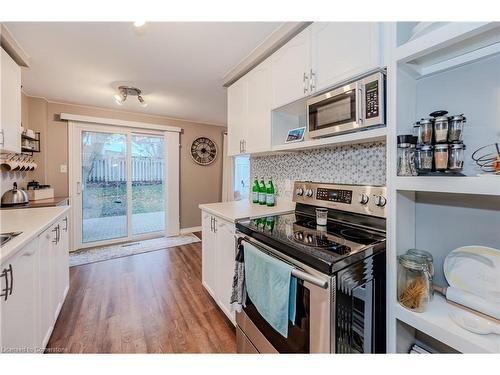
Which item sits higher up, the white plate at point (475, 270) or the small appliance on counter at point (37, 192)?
the small appliance on counter at point (37, 192)

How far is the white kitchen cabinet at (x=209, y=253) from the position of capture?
6.49ft

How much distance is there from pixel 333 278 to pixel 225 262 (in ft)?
3.51

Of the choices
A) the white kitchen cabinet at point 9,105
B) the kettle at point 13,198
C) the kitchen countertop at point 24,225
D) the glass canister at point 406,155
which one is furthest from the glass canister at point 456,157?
the kettle at point 13,198

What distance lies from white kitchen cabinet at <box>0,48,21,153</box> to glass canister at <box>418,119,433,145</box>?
271 centimetres

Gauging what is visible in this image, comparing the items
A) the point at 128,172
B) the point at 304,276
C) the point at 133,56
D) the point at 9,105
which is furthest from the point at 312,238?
the point at 128,172

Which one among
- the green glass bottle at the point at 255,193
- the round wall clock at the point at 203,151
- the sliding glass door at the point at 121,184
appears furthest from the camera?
the round wall clock at the point at 203,151

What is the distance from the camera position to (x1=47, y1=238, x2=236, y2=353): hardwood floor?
5.26ft

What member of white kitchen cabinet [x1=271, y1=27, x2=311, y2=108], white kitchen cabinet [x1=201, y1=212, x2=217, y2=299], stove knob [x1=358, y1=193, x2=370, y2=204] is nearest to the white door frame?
white kitchen cabinet [x1=201, y1=212, x2=217, y2=299]

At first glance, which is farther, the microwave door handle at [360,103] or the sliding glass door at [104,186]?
the sliding glass door at [104,186]

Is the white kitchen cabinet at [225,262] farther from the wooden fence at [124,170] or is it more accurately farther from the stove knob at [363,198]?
the wooden fence at [124,170]

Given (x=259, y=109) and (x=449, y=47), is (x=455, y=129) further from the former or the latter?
(x=259, y=109)

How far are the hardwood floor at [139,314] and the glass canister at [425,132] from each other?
171 cm

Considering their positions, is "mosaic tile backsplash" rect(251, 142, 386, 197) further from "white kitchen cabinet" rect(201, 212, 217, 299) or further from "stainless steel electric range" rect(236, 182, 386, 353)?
"white kitchen cabinet" rect(201, 212, 217, 299)

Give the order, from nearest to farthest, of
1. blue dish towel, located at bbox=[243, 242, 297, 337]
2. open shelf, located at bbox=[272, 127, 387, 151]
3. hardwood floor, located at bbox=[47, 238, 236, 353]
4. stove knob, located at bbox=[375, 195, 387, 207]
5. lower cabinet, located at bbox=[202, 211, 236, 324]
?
blue dish towel, located at bbox=[243, 242, 297, 337] → open shelf, located at bbox=[272, 127, 387, 151] → stove knob, located at bbox=[375, 195, 387, 207] → hardwood floor, located at bbox=[47, 238, 236, 353] → lower cabinet, located at bbox=[202, 211, 236, 324]
